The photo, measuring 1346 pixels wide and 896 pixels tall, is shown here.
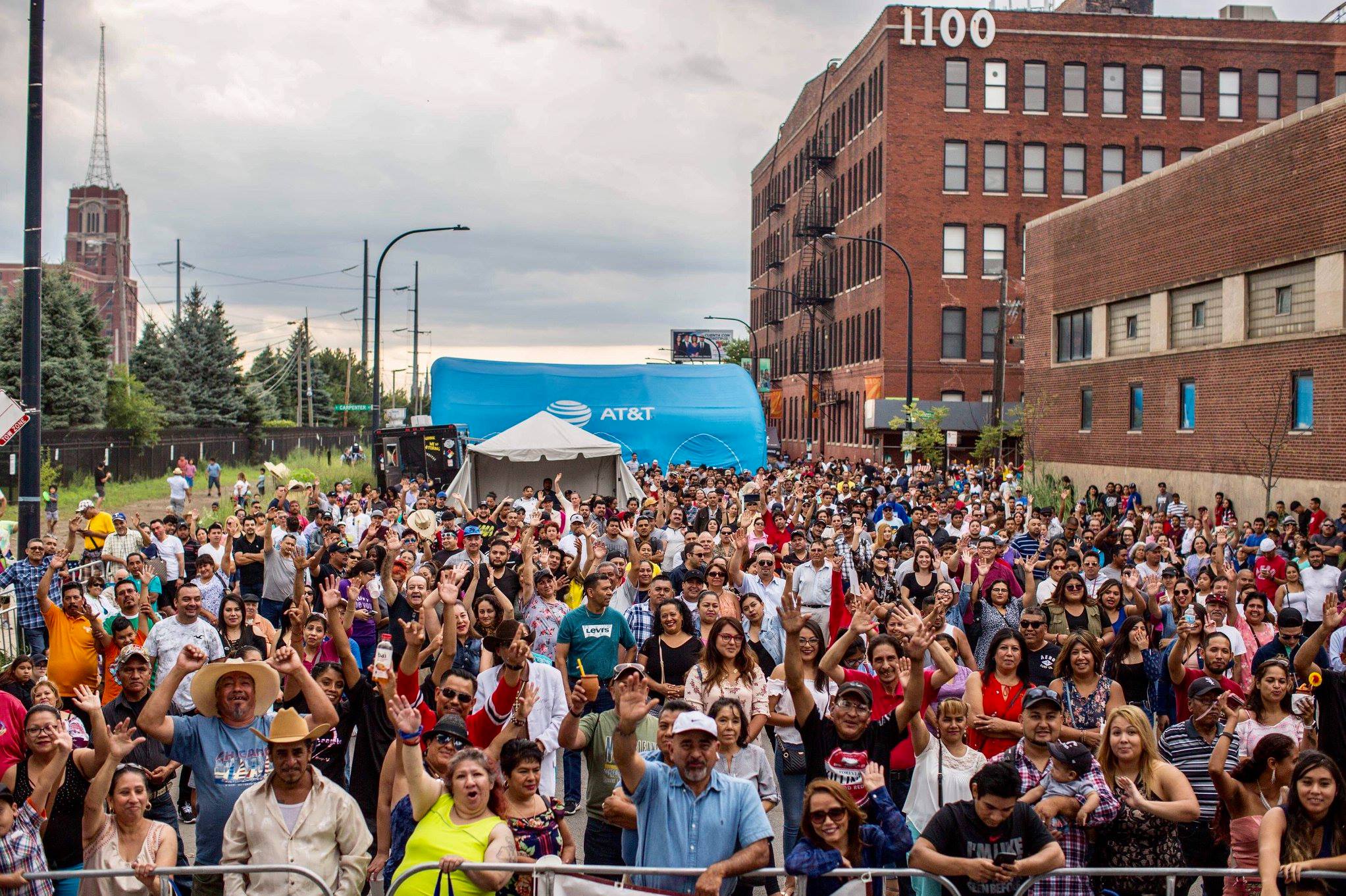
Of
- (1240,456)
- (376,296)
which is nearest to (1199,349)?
(1240,456)

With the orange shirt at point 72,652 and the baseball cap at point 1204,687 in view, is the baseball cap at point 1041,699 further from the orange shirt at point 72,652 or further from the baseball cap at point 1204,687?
the orange shirt at point 72,652

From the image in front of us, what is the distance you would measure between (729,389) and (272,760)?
31.5 m

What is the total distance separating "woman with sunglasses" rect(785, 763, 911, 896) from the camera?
223 inches

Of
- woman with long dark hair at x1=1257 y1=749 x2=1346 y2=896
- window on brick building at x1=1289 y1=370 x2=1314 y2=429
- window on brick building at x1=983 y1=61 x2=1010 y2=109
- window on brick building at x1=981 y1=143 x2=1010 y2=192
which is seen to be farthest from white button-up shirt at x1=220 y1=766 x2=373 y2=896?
window on brick building at x1=983 y1=61 x2=1010 y2=109

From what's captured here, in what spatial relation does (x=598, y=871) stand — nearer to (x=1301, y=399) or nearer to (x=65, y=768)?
(x=65, y=768)

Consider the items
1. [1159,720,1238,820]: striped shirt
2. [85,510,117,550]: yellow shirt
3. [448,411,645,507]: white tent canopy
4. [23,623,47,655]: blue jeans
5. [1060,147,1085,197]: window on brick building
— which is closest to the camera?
[1159,720,1238,820]: striped shirt

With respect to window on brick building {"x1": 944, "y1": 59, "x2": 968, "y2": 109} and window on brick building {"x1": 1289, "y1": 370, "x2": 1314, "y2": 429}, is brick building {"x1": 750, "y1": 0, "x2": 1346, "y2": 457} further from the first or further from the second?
window on brick building {"x1": 1289, "y1": 370, "x2": 1314, "y2": 429}

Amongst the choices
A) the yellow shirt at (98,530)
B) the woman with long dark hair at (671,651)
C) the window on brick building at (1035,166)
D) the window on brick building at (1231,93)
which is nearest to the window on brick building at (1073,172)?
the window on brick building at (1035,166)

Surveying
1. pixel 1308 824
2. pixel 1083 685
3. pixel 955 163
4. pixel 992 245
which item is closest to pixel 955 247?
pixel 992 245

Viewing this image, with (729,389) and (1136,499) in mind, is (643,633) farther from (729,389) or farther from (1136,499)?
(729,389)

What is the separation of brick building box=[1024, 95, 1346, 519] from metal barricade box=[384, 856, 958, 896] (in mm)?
22695

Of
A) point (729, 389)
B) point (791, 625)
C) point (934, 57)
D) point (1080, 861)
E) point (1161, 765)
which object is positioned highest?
point (934, 57)

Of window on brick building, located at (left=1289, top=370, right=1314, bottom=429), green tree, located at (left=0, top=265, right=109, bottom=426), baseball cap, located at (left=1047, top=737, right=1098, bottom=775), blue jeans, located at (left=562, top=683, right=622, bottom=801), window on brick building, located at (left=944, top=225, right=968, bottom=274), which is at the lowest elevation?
blue jeans, located at (left=562, top=683, right=622, bottom=801)

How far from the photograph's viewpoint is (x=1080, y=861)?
623 centimetres
